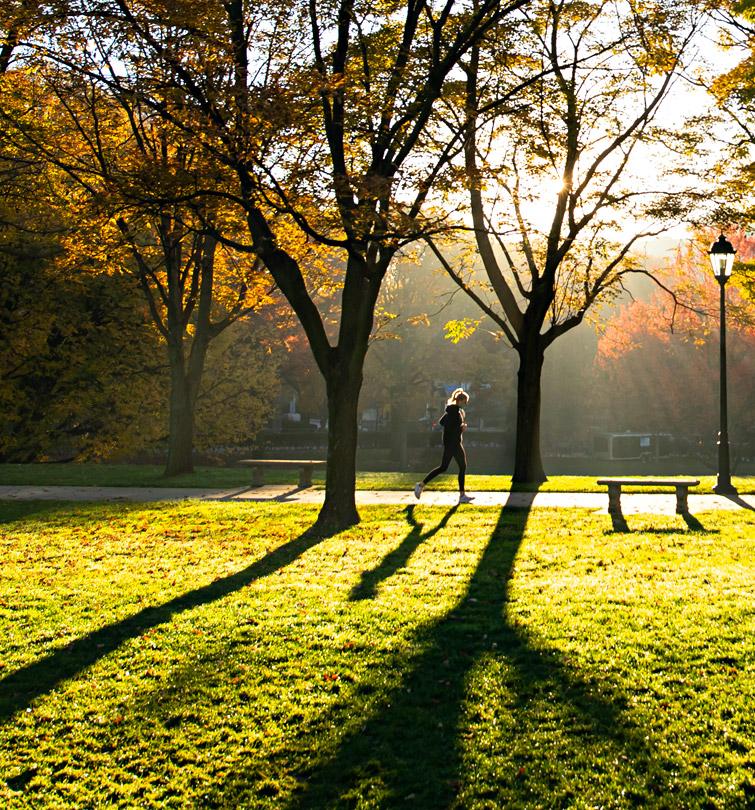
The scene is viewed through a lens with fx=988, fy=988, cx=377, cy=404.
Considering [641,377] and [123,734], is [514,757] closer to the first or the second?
[123,734]

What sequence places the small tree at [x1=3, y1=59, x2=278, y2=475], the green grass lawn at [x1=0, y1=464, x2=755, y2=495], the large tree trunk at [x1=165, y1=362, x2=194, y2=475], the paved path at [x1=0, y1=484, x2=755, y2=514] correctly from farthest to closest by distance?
1. the large tree trunk at [x1=165, y1=362, x2=194, y2=475]
2. the green grass lawn at [x1=0, y1=464, x2=755, y2=495]
3. the paved path at [x1=0, y1=484, x2=755, y2=514]
4. the small tree at [x1=3, y1=59, x2=278, y2=475]

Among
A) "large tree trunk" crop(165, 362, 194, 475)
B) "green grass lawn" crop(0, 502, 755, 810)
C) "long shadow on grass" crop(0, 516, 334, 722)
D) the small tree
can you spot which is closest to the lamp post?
"green grass lawn" crop(0, 502, 755, 810)

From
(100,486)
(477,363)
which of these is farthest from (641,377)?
(100,486)

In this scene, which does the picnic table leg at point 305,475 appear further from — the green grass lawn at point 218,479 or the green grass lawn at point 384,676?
the green grass lawn at point 384,676

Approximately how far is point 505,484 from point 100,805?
14831 mm

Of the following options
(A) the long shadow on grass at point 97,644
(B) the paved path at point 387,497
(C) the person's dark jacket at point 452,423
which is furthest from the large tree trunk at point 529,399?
(A) the long shadow on grass at point 97,644

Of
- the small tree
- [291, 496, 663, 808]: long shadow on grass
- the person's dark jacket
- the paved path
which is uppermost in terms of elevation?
the small tree

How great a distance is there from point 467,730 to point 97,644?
10.7 feet

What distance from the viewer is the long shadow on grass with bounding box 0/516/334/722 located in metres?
6.43

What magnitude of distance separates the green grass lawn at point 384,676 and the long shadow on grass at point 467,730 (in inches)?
0.6

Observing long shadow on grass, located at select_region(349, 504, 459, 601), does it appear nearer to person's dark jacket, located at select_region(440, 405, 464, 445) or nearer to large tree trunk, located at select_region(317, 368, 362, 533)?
large tree trunk, located at select_region(317, 368, 362, 533)

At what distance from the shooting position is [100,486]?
19.9m

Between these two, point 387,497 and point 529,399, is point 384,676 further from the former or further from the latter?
point 529,399

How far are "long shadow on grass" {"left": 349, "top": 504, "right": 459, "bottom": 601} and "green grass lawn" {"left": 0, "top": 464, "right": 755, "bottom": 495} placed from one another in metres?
4.48
